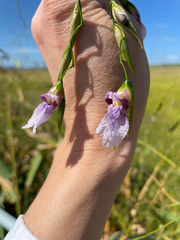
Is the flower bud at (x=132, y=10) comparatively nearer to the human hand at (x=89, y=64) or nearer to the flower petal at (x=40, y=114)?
the human hand at (x=89, y=64)

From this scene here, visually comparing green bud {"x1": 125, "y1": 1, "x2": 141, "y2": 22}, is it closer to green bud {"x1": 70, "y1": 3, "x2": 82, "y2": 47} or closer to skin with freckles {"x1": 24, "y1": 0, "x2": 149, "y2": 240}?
skin with freckles {"x1": 24, "y1": 0, "x2": 149, "y2": 240}

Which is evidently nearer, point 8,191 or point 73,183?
point 73,183

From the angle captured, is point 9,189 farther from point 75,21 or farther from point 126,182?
point 75,21

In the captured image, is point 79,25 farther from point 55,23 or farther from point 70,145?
point 70,145

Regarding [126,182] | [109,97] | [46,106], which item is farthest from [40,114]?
[126,182]

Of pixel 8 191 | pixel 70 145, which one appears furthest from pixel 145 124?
pixel 70 145

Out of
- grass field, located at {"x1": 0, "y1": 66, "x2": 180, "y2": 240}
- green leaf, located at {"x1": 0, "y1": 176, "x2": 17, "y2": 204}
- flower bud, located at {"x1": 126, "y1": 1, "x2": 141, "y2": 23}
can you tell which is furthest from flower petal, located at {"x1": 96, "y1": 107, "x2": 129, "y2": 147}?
green leaf, located at {"x1": 0, "y1": 176, "x2": 17, "y2": 204}

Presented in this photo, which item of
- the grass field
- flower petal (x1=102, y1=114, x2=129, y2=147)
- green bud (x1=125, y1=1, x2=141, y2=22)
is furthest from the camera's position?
the grass field

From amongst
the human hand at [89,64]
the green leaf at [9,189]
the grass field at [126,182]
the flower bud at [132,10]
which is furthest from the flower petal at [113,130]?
the green leaf at [9,189]
